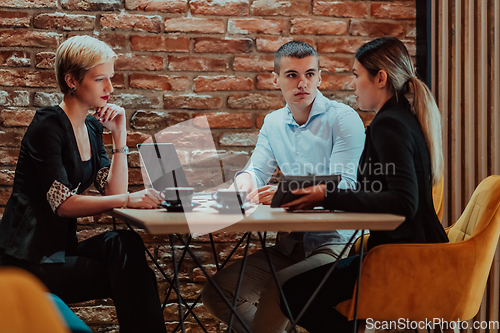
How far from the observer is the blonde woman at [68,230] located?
139 cm

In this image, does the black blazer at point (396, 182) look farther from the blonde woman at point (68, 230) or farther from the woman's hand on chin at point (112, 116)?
the woman's hand on chin at point (112, 116)

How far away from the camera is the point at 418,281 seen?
49.3 inches

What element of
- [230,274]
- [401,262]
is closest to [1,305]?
[401,262]

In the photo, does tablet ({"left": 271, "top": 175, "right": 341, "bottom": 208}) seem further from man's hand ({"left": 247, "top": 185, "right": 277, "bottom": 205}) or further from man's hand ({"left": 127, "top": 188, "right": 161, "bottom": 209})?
man's hand ({"left": 127, "top": 188, "right": 161, "bottom": 209})

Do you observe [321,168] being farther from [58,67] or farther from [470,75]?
[58,67]

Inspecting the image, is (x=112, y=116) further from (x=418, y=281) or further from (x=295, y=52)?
(x=418, y=281)

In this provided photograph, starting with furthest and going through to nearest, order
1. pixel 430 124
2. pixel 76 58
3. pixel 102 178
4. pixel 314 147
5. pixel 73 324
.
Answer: pixel 314 147, pixel 102 178, pixel 76 58, pixel 430 124, pixel 73 324

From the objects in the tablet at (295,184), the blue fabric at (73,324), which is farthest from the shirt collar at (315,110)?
the blue fabric at (73,324)

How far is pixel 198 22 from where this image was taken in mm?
2311

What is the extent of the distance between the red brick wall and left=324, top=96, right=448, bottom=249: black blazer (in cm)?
107

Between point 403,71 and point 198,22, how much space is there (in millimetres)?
1235

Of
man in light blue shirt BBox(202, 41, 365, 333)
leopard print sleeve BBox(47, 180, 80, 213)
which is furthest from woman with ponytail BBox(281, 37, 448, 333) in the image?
leopard print sleeve BBox(47, 180, 80, 213)

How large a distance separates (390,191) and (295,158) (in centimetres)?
82

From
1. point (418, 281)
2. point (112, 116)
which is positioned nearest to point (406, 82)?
point (418, 281)
